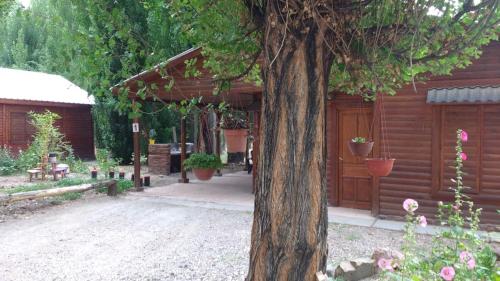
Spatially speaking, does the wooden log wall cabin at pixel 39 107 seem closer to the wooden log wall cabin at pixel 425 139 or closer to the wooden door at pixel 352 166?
the wooden log wall cabin at pixel 425 139

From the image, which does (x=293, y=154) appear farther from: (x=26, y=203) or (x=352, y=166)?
(x=26, y=203)

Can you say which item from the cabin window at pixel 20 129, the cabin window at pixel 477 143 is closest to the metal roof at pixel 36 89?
the cabin window at pixel 20 129

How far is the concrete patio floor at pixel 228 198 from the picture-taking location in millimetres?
7018

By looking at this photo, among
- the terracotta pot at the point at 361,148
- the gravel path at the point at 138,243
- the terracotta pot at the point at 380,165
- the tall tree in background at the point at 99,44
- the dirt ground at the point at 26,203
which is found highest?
the tall tree in background at the point at 99,44

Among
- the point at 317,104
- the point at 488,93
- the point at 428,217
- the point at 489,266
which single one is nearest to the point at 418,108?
the point at 488,93

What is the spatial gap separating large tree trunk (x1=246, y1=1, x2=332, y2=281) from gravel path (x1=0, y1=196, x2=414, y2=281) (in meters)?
2.24

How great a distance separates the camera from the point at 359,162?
7859mm

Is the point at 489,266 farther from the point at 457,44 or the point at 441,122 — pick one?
the point at 441,122

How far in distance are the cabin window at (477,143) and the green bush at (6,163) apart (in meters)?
12.6

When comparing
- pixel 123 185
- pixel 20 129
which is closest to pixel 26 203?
pixel 123 185

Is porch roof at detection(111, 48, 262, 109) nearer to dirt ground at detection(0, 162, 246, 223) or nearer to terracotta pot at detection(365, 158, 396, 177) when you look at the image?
dirt ground at detection(0, 162, 246, 223)

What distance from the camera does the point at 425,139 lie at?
6.94 meters

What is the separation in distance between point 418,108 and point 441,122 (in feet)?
1.40

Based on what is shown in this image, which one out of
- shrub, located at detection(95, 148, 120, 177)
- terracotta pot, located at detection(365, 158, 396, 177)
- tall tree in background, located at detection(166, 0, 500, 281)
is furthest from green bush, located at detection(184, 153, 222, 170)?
tall tree in background, located at detection(166, 0, 500, 281)
